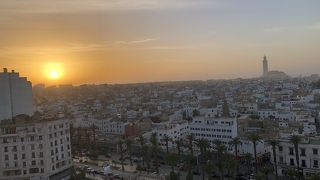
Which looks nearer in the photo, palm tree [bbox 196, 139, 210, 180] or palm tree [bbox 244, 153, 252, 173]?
palm tree [bbox 196, 139, 210, 180]

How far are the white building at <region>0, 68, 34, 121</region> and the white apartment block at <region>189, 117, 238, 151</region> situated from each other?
24500 millimetres

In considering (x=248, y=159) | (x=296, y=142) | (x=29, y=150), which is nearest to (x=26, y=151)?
(x=29, y=150)

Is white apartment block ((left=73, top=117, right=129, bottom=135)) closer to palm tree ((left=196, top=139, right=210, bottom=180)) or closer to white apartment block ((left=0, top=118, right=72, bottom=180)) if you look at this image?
palm tree ((left=196, top=139, right=210, bottom=180))

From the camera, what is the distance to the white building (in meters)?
54.6

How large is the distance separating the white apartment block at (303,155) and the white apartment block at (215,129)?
1296 cm

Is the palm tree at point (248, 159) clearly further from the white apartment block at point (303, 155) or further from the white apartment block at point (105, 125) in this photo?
the white apartment block at point (105, 125)

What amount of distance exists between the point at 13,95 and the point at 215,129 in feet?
93.0

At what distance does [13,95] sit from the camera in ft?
184

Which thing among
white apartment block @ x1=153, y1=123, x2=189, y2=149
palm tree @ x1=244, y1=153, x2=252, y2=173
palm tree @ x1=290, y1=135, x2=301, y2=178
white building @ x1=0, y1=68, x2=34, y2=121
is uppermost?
white building @ x1=0, y1=68, x2=34, y2=121

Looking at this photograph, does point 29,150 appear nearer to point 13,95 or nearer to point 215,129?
point 13,95

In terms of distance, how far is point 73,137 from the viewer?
230ft

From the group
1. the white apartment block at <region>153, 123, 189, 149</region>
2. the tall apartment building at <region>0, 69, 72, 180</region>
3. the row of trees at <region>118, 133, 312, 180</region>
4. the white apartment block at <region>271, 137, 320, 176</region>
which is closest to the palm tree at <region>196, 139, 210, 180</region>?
the row of trees at <region>118, 133, 312, 180</region>

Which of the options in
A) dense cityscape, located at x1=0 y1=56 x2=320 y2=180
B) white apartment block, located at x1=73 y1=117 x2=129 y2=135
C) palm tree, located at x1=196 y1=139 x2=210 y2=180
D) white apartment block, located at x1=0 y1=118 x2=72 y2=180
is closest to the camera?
dense cityscape, located at x1=0 y1=56 x2=320 y2=180

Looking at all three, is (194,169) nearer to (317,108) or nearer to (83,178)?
(83,178)
